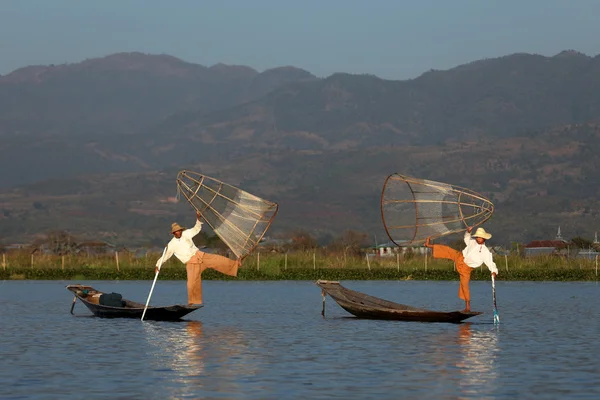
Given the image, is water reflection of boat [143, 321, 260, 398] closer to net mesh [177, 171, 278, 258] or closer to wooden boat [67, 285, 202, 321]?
wooden boat [67, 285, 202, 321]

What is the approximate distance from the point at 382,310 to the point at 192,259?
470 centimetres

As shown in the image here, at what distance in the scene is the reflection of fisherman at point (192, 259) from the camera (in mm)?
29234

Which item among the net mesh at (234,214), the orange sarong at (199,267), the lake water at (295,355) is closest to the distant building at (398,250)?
the lake water at (295,355)

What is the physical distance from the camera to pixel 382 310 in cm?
3030

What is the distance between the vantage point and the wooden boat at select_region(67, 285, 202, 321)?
30.4 m

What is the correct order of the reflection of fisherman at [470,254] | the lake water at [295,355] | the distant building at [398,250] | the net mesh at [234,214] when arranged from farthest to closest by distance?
1. the distant building at [398,250]
2. the net mesh at [234,214]
3. the reflection of fisherman at [470,254]
4. the lake water at [295,355]

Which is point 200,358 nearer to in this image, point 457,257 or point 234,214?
point 457,257

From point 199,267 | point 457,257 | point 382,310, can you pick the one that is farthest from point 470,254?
point 199,267

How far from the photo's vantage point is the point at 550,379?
65.2ft

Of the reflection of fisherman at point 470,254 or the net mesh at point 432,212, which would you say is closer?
the reflection of fisherman at point 470,254

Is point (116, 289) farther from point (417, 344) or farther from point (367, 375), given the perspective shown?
point (367, 375)

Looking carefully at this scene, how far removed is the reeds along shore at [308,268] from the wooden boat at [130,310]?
2684cm

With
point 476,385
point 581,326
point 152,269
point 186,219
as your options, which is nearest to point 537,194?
point 186,219

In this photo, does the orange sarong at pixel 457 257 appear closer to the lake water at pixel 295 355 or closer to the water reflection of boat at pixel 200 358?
the lake water at pixel 295 355
